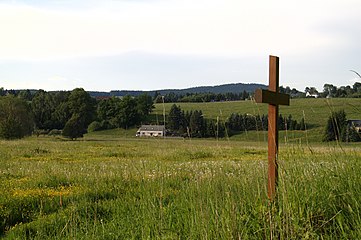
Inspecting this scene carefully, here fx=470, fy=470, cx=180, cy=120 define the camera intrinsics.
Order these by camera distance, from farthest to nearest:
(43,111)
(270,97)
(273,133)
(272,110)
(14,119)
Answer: (43,111)
(14,119)
(272,110)
(270,97)
(273,133)

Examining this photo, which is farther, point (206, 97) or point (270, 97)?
point (206, 97)

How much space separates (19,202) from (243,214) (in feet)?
19.5

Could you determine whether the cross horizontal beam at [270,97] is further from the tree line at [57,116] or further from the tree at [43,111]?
the tree at [43,111]

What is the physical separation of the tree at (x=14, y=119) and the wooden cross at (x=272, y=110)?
225 ft

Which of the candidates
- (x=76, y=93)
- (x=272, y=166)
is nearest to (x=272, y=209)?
(x=272, y=166)

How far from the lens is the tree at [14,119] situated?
69.9 metres

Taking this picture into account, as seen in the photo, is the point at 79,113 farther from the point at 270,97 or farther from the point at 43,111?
the point at 270,97

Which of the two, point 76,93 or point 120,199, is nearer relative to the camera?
point 120,199

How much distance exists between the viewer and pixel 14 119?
73.6 meters

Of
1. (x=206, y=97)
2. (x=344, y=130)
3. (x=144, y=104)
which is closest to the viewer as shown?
(x=344, y=130)

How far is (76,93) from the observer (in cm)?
8575

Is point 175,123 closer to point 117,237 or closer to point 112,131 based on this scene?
point 117,237

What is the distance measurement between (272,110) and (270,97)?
25cm

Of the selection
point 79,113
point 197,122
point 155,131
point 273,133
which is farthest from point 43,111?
point 273,133
